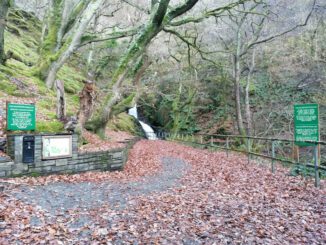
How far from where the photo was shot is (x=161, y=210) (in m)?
5.21

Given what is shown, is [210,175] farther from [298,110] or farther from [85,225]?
[85,225]

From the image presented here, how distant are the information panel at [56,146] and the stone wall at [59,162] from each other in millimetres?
106

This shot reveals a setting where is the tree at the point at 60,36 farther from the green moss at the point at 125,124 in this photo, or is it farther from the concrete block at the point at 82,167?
the green moss at the point at 125,124

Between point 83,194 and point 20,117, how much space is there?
106 inches

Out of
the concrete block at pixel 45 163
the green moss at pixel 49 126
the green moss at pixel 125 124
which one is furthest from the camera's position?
the green moss at pixel 125 124

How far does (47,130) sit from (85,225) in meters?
4.93

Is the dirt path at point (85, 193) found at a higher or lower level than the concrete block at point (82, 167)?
lower

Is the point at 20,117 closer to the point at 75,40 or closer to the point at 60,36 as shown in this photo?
the point at 75,40

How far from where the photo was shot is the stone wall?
21.9 feet

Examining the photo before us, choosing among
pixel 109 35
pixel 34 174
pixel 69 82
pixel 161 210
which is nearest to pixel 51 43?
pixel 109 35

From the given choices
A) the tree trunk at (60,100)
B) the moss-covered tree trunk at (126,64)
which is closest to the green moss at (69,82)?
the moss-covered tree trunk at (126,64)

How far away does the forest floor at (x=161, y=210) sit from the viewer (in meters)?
4.11

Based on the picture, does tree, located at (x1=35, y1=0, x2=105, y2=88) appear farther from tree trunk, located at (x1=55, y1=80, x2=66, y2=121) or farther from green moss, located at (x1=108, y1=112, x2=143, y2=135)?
green moss, located at (x1=108, y1=112, x2=143, y2=135)

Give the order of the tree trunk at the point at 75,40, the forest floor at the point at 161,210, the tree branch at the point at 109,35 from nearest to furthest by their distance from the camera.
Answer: the forest floor at the point at 161,210 → the tree trunk at the point at 75,40 → the tree branch at the point at 109,35
